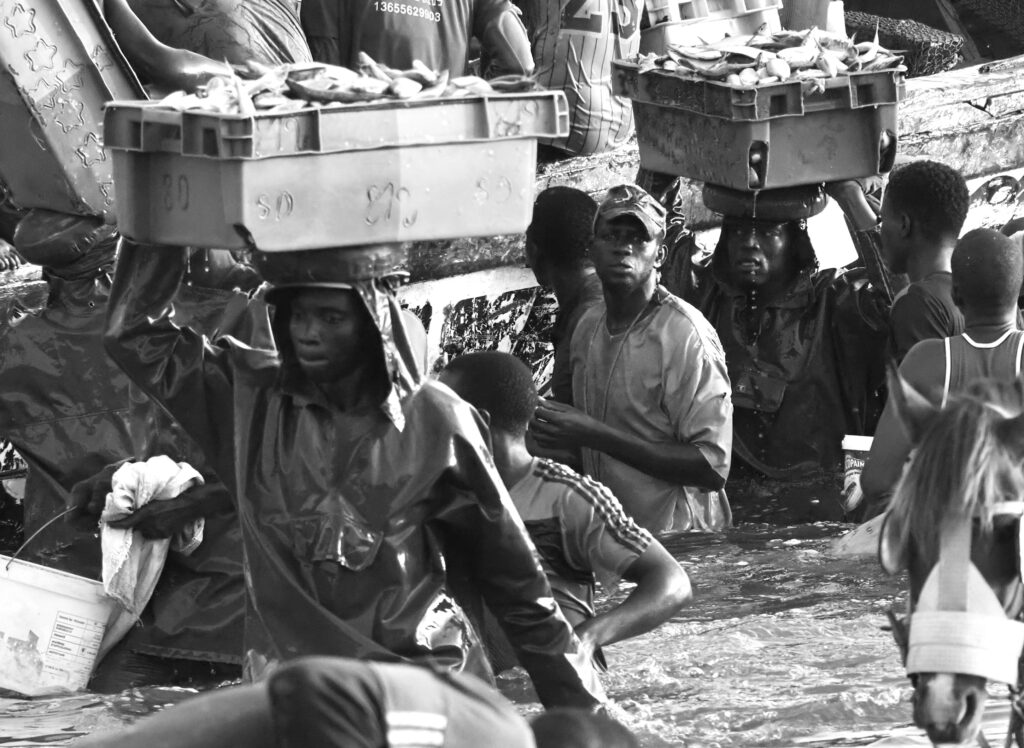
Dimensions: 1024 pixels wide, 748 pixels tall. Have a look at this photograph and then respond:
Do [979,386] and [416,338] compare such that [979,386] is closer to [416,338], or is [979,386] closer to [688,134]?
[416,338]

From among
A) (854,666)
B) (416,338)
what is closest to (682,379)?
(854,666)

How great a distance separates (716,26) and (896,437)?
4.70m

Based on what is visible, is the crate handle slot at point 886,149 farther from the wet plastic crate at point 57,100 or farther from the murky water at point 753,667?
the wet plastic crate at point 57,100

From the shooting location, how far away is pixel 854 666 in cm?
746

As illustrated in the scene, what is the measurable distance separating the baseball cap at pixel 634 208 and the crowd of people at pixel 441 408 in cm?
2

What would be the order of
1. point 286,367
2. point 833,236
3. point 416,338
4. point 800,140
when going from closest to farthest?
point 286,367, point 416,338, point 800,140, point 833,236

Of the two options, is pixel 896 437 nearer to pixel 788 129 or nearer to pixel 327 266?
pixel 788 129

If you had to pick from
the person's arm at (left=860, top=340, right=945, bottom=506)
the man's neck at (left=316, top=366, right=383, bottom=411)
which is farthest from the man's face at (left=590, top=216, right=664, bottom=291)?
the man's neck at (left=316, top=366, right=383, bottom=411)

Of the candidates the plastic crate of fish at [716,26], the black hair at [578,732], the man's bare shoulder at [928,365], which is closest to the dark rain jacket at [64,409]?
the man's bare shoulder at [928,365]

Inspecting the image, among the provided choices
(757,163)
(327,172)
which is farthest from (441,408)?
(757,163)

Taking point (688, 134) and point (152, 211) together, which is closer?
point (152, 211)

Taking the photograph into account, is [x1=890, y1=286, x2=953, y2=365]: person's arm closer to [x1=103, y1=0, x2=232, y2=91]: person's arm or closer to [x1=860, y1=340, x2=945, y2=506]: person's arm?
[x1=860, y1=340, x2=945, y2=506]: person's arm

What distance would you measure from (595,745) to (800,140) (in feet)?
19.3

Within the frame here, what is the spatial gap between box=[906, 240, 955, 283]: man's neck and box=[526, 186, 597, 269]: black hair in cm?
130
